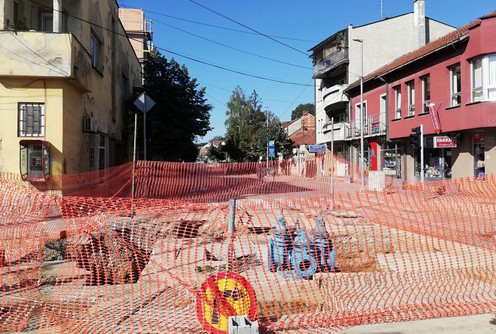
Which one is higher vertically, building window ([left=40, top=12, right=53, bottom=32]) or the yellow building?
building window ([left=40, top=12, right=53, bottom=32])

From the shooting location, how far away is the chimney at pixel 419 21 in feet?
103

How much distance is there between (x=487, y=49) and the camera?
17.3 meters

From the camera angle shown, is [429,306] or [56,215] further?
[56,215]

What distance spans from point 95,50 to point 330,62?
80.5ft

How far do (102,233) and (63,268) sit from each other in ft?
3.91

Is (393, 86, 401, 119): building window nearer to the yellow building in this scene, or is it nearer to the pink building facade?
the pink building facade

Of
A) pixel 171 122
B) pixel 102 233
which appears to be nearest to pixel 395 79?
pixel 171 122

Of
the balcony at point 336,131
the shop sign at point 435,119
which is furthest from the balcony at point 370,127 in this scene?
the shop sign at point 435,119

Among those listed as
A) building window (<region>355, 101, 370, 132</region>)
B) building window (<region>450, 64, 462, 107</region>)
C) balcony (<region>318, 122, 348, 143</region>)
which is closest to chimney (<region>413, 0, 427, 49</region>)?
building window (<region>355, 101, 370, 132</region>)

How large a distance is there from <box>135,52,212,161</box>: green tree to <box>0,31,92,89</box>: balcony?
10.9 m

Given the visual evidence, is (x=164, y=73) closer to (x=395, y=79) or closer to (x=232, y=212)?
(x=395, y=79)

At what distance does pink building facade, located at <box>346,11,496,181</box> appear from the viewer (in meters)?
17.5

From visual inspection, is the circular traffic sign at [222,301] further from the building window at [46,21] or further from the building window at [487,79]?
the building window at [487,79]

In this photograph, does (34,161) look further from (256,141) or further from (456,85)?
(256,141)
